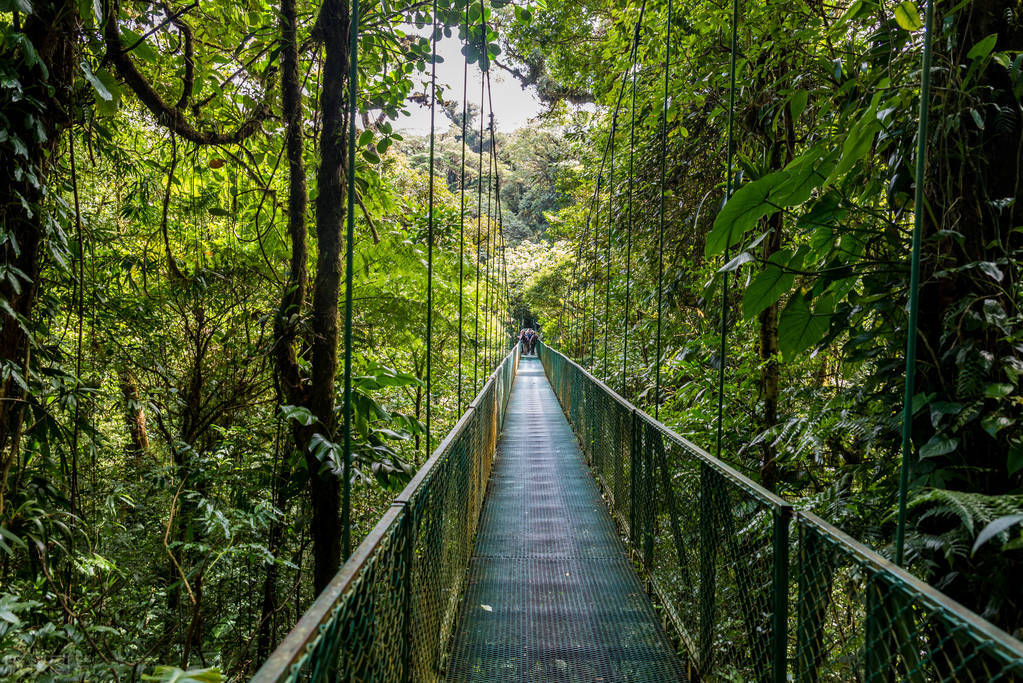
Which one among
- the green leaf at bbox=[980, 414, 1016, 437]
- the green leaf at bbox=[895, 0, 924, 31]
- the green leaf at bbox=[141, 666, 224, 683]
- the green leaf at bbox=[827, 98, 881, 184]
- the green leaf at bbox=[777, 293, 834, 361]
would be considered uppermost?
Result: the green leaf at bbox=[895, 0, 924, 31]

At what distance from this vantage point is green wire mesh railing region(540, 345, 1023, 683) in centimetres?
97

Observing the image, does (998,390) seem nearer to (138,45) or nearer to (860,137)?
(860,137)

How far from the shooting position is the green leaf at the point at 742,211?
1.38 m

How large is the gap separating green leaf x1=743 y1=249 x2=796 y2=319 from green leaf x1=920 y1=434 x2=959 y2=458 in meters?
0.52

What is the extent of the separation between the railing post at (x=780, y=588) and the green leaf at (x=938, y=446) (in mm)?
386

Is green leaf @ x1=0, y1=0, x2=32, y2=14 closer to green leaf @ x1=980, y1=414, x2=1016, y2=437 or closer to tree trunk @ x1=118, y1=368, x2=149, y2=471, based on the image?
tree trunk @ x1=118, y1=368, x2=149, y2=471

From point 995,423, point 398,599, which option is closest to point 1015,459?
point 995,423

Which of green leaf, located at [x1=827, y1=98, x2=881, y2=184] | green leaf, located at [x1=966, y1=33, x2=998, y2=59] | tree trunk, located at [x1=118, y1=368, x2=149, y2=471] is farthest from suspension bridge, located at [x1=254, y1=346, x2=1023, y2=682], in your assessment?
tree trunk, located at [x1=118, y1=368, x2=149, y2=471]

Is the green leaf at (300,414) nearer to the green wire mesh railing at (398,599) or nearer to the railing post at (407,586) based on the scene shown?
the green wire mesh railing at (398,599)

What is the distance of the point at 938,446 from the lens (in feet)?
4.69

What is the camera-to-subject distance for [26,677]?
193 cm

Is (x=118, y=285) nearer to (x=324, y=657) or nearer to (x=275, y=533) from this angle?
(x=275, y=533)

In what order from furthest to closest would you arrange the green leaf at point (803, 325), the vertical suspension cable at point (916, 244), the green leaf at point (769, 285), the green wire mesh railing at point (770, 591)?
1. the green leaf at point (803, 325)
2. the green leaf at point (769, 285)
3. the vertical suspension cable at point (916, 244)
4. the green wire mesh railing at point (770, 591)

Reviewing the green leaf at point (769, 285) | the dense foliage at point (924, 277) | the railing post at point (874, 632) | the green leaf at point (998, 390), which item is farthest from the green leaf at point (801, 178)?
the railing post at point (874, 632)
